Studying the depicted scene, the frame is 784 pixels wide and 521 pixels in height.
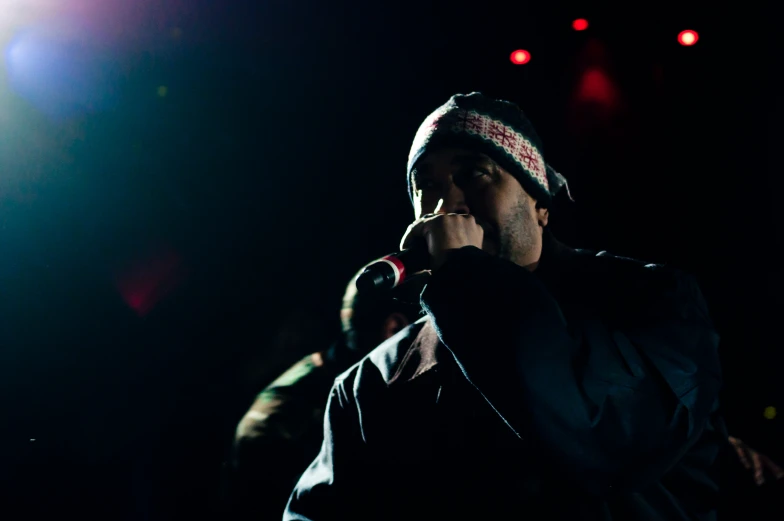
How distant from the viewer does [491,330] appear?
0.90m

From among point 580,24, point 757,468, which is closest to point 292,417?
point 757,468

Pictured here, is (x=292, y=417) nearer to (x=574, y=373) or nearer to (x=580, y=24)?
(x=574, y=373)

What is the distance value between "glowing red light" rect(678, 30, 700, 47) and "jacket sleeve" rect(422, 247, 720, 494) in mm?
2372

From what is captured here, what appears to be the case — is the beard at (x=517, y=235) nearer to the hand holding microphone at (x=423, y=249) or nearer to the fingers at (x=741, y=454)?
the hand holding microphone at (x=423, y=249)

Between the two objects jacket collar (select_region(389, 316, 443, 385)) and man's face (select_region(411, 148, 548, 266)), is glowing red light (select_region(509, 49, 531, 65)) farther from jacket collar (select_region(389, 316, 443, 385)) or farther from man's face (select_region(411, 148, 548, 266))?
jacket collar (select_region(389, 316, 443, 385))

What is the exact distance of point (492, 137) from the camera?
1.47m

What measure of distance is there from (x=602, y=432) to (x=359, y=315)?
2.13 metres

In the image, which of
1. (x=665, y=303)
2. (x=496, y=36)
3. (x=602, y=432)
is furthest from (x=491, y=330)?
(x=496, y=36)

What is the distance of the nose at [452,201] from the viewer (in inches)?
51.9

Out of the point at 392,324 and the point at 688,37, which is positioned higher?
the point at 688,37

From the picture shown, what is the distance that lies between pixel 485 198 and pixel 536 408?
0.66m

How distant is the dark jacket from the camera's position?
0.86 metres

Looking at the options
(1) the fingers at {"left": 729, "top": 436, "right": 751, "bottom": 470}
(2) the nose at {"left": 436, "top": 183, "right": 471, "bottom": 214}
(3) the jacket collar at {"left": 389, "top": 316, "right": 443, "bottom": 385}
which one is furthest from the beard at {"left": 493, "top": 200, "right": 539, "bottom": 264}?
(1) the fingers at {"left": 729, "top": 436, "right": 751, "bottom": 470}

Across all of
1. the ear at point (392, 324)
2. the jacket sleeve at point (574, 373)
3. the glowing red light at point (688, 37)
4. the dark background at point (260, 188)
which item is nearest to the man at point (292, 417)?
the ear at point (392, 324)
